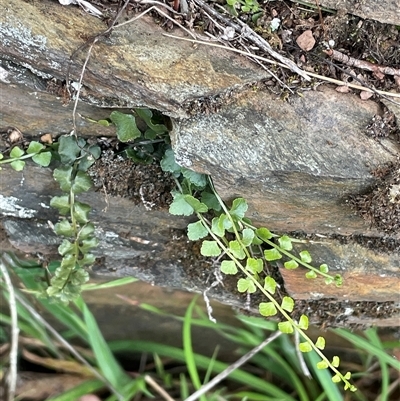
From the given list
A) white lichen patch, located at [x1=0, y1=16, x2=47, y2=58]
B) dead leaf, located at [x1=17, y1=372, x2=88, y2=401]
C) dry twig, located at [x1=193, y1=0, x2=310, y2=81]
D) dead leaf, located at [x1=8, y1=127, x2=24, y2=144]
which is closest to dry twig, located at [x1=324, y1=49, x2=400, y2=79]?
dry twig, located at [x1=193, y1=0, x2=310, y2=81]

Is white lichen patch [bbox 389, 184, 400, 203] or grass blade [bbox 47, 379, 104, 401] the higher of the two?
white lichen patch [bbox 389, 184, 400, 203]

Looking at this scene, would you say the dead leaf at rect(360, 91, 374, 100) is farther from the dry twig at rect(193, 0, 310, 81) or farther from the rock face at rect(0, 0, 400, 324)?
the dry twig at rect(193, 0, 310, 81)

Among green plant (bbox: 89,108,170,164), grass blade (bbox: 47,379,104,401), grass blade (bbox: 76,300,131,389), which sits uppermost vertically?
green plant (bbox: 89,108,170,164)

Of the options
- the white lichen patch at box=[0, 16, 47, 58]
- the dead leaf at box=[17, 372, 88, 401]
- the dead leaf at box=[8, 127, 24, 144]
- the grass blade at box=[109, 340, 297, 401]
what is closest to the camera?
the white lichen patch at box=[0, 16, 47, 58]

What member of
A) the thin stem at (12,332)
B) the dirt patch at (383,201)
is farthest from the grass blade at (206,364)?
the dirt patch at (383,201)

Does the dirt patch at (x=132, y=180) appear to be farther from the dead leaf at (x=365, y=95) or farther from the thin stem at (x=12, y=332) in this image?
the thin stem at (x=12, y=332)
